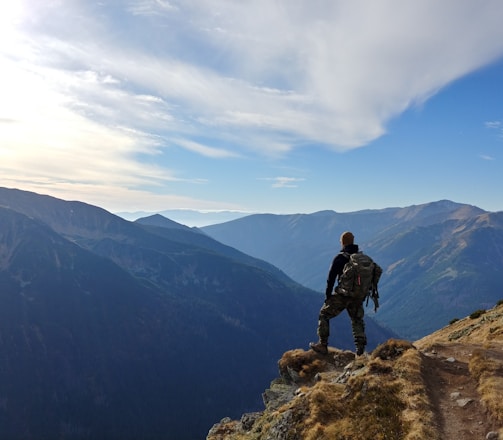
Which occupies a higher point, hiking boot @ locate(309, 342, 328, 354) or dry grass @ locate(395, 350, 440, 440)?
dry grass @ locate(395, 350, 440, 440)

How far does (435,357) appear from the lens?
18781 millimetres

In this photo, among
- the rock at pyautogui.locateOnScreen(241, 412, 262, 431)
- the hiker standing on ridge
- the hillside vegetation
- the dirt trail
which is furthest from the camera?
the rock at pyautogui.locateOnScreen(241, 412, 262, 431)

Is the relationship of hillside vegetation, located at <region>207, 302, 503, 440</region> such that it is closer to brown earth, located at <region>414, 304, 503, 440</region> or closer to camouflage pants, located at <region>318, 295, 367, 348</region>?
brown earth, located at <region>414, 304, 503, 440</region>

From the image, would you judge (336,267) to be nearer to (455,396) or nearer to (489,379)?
(455,396)

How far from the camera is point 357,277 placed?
19172mm

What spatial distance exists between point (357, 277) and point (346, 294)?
40.0 inches

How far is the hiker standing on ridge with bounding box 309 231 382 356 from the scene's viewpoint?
1928 cm

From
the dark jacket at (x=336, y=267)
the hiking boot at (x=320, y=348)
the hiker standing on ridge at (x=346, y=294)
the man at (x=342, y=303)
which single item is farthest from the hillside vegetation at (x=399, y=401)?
the dark jacket at (x=336, y=267)

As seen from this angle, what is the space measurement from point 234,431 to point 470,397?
12057 millimetres

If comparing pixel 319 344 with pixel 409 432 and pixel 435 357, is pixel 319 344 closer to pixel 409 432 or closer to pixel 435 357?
pixel 435 357

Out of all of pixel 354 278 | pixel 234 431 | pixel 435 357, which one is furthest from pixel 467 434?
pixel 234 431

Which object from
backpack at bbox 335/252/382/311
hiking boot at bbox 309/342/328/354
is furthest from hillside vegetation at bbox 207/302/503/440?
backpack at bbox 335/252/382/311

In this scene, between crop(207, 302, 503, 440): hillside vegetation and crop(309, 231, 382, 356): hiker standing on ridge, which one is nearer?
crop(207, 302, 503, 440): hillside vegetation

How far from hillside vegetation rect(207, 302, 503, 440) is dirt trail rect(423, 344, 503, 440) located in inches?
1.1
